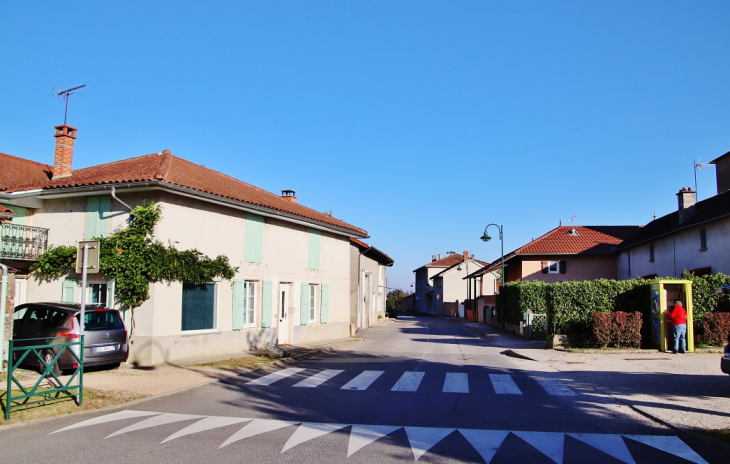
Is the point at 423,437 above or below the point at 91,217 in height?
below

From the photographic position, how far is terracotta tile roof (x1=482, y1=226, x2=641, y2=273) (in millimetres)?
39469

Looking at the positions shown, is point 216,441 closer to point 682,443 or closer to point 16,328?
point 682,443

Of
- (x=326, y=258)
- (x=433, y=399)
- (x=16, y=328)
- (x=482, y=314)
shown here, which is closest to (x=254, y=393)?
(x=433, y=399)

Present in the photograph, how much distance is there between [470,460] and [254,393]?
5.71 meters

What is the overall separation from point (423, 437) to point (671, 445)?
3015mm

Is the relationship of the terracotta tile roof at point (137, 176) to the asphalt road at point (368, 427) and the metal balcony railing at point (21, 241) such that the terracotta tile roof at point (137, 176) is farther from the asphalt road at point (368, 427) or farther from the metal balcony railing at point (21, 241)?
the asphalt road at point (368, 427)

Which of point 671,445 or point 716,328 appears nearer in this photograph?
point 671,445

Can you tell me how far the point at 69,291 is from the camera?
50.9 feet

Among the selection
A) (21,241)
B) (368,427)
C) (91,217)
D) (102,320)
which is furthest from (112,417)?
(21,241)

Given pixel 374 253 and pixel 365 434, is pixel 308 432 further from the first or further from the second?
pixel 374 253

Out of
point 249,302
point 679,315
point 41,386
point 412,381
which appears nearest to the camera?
point 41,386

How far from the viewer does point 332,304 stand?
949 inches

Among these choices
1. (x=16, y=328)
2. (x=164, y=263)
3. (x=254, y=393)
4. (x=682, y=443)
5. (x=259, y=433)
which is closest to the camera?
(x=682, y=443)

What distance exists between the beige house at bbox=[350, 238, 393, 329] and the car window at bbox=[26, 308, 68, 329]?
15.2m
